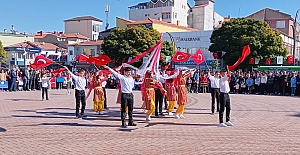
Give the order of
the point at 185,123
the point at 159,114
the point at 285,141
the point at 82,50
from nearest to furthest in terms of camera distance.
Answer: the point at 285,141 → the point at 185,123 → the point at 159,114 → the point at 82,50

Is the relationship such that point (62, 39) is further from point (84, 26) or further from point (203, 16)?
point (203, 16)

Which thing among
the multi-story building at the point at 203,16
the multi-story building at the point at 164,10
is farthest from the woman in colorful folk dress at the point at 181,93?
the multi-story building at the point at 164,10

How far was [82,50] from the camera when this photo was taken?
68438mm

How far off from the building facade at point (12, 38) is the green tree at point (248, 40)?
51.1m

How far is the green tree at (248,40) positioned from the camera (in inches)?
1512

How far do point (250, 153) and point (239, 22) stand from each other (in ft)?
115

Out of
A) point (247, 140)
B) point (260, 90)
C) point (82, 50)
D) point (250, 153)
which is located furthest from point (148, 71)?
point (82, 50)

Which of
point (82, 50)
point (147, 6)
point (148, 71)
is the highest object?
point (147, 6)

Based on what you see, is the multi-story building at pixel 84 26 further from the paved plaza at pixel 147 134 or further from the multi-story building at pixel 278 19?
the paved plaza at pixel 147 134

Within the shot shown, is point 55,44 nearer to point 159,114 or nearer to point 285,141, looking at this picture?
point 159,114

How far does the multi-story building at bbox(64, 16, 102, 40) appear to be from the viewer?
3553 inches

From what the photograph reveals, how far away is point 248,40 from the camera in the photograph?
38156mm

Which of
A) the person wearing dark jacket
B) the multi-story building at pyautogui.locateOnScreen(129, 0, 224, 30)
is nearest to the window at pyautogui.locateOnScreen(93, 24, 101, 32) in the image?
the multi-story building at pyautogui.locateOnScreen(129, 0, 224, 30)

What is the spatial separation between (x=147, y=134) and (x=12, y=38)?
74.2 meters
